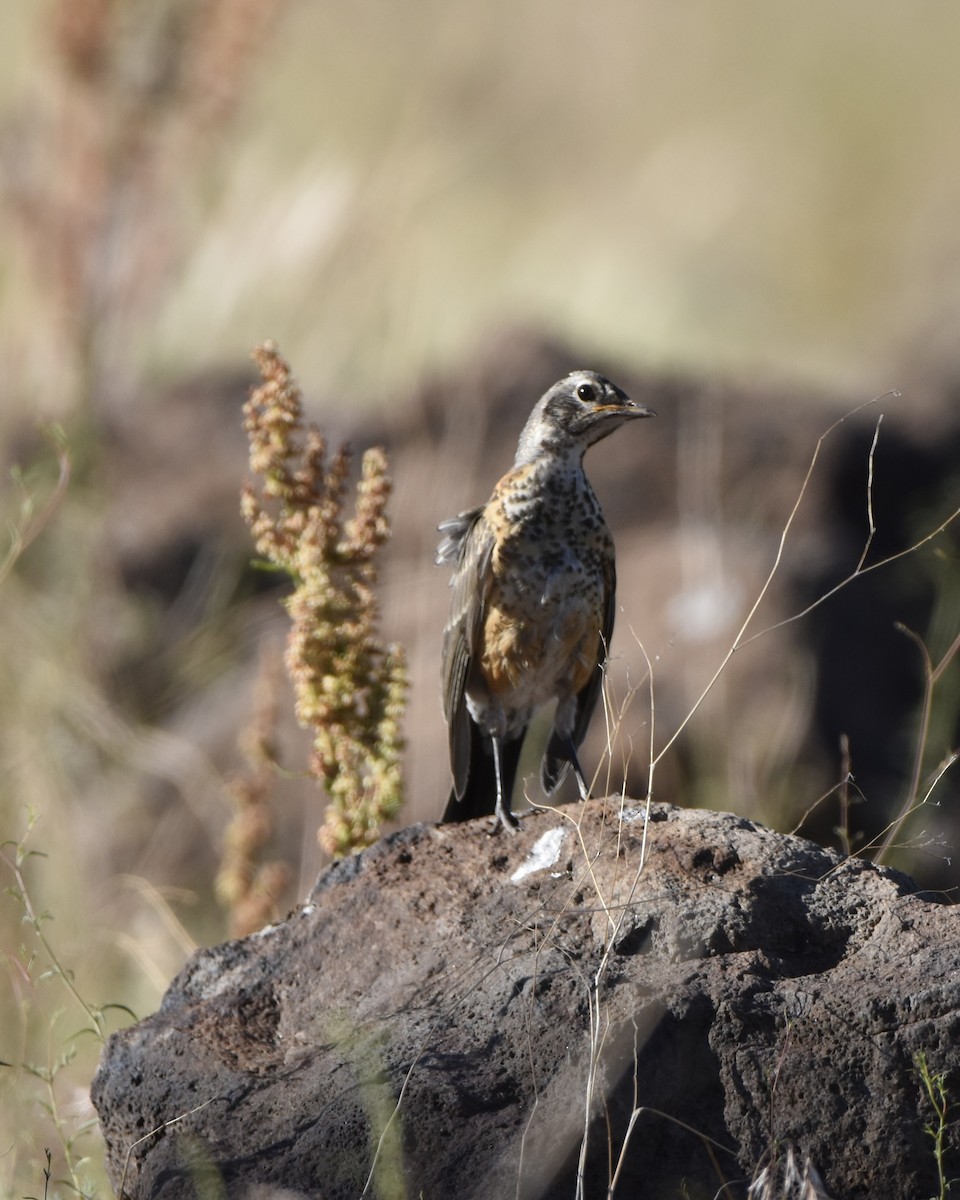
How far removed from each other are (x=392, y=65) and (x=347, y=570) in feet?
48.0

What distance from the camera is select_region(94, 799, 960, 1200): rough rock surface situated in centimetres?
311

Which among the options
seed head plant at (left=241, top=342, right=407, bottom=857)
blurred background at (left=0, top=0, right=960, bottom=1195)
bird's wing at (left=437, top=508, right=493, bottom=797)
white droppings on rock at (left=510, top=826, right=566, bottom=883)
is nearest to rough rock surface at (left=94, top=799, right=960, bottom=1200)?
white droppings on rock at (left=510, top=826, right=566, bottom=883)

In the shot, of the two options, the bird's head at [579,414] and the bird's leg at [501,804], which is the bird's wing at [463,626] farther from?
the bird's head at [579,414]

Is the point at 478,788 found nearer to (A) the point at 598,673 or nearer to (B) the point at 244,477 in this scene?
(A) the point at 598,673

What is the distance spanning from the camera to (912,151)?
21.8 m

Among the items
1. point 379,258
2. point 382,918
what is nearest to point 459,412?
point 379,258

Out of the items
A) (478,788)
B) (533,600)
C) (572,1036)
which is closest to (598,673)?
(533,600)

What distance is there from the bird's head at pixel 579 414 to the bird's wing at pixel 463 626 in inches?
12.6

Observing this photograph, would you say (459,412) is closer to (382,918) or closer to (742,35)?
(382,918)

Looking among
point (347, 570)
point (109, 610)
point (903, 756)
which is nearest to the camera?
point (347, 570)

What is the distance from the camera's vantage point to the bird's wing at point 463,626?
5129 mm

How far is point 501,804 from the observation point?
469 centimetres

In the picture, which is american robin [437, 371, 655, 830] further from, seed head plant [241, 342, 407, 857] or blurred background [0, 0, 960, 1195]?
blurred background [0, 0, 960, 1195]

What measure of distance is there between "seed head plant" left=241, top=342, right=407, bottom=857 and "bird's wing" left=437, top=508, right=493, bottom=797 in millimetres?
312
